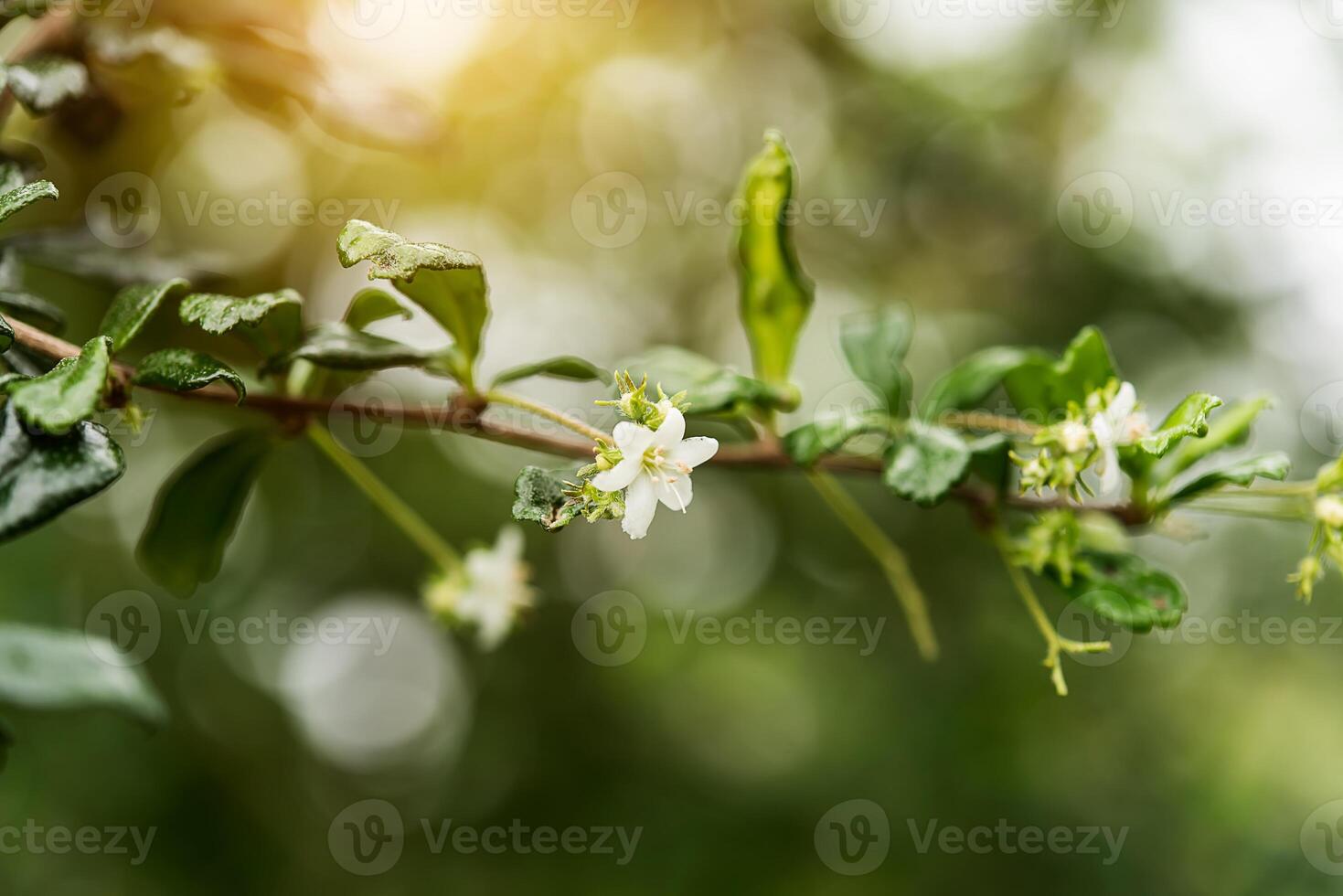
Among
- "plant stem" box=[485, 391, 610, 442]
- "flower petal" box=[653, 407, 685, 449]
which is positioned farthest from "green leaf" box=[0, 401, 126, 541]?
"flower petal" box=[653, 407, 685, 449]

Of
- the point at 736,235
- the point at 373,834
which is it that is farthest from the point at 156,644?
the point at 736,235

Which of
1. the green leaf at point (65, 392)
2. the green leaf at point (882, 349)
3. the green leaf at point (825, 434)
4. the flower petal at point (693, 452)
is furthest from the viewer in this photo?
the green leaf at point (882, 349)

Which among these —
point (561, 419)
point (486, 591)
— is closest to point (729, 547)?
point (486, 591)

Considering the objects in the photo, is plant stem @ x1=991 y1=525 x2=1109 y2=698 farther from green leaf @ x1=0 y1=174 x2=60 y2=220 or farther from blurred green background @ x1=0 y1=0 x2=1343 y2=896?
blurred green background @ x1=0 y1=0 x2=1343 y2=896

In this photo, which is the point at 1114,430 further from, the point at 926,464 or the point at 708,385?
the point at 708,385

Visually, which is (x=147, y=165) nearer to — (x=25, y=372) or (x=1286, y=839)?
(x=25, y=372)

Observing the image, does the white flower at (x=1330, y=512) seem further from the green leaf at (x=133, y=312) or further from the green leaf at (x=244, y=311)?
the green leaf at (x=133, y=312)

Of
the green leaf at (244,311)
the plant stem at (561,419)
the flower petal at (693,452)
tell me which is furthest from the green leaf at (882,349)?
the green leaf at (244,311)
